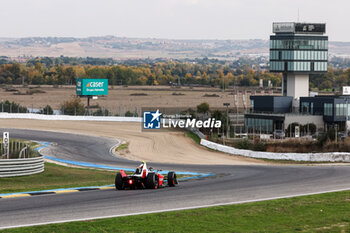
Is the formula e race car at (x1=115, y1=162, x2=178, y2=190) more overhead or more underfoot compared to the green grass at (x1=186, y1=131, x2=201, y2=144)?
more overhead

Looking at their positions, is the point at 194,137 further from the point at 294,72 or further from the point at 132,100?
the point at 132,100

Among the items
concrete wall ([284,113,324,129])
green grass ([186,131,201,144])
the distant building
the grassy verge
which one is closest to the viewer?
the grassy verge

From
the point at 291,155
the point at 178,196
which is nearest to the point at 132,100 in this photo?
the point at 291,155

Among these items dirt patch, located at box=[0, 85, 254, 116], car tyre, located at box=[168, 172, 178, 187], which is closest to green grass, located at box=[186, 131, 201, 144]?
car tyre, located at box=[168, 172, 178, 187]

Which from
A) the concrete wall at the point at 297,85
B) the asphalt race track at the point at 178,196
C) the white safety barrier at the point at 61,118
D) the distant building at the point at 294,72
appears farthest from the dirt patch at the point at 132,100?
the asphalt race track at the point at 178,196

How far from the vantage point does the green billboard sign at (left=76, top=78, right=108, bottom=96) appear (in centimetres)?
10075

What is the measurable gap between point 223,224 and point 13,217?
647 centimetres

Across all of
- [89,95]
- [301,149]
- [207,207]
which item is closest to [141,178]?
[207,207]

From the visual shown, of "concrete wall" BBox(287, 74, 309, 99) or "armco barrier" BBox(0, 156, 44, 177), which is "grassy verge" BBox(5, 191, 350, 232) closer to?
"armco barrier" BBox(0, 156, 44, 177)

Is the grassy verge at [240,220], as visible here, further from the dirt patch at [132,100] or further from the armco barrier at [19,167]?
the dirt patch at [132,100]

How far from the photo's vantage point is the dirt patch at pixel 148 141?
2126 inches

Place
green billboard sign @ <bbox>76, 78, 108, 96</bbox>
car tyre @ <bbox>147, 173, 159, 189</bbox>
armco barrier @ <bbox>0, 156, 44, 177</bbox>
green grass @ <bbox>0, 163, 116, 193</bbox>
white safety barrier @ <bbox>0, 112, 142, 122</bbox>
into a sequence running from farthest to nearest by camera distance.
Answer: green billboard sign @ <bbox>76, 78, 108, 96</bbox> → white safety barrier @ <bbox>0, 112, 142, 122</bbox> → armco barrier @ <bbox>0, 156, 44, 177</bbox> → green grass @ <bbox>0, 163, 116, 193</bbox> → car tyre @ <bbox>147, 173, 159, 189</bbox>

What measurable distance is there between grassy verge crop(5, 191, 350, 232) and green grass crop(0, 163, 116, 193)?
27.9ft

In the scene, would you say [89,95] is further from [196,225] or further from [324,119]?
[196,225]
